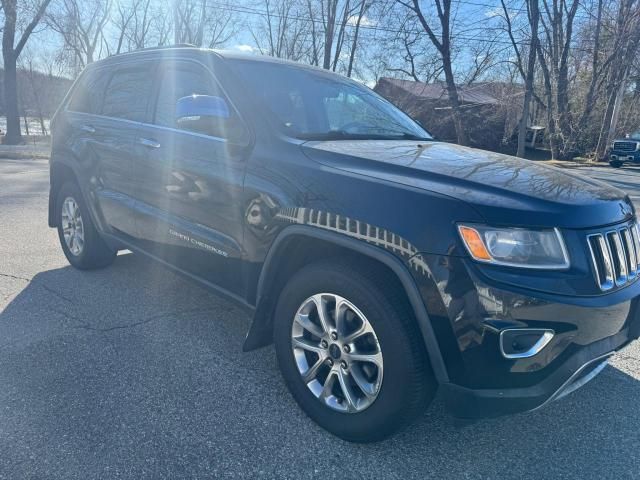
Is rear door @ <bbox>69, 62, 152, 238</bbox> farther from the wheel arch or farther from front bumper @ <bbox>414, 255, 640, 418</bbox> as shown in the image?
front bumper @ <bbox>414, 255, 640, 418</bbox>

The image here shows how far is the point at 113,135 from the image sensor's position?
3861mm

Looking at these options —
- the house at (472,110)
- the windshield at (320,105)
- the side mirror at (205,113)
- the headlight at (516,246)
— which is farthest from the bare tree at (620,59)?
the headlight at (516,246)

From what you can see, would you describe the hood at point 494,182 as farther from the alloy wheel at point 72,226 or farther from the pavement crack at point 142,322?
the alloy wheel at point 72,226

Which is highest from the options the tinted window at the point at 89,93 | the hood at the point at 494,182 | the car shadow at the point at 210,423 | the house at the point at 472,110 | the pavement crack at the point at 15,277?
the house at the point at 472,110

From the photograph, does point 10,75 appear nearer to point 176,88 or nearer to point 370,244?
point 176,88

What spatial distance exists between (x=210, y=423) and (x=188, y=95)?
2.09 metres

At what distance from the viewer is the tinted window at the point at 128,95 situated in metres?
3.70

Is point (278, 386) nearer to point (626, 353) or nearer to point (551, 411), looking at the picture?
point (551, 411)

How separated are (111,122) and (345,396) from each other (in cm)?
294

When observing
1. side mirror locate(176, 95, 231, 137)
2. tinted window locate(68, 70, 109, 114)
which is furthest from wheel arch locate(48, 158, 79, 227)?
side mirror locate(176, 95, 231, 137)

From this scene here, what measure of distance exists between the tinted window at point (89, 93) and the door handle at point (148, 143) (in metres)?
1.05

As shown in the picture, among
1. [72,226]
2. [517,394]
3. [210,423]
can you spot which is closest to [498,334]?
[517,394]

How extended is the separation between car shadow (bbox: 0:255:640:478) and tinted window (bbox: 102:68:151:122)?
160 cm

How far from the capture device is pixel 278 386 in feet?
9.38
